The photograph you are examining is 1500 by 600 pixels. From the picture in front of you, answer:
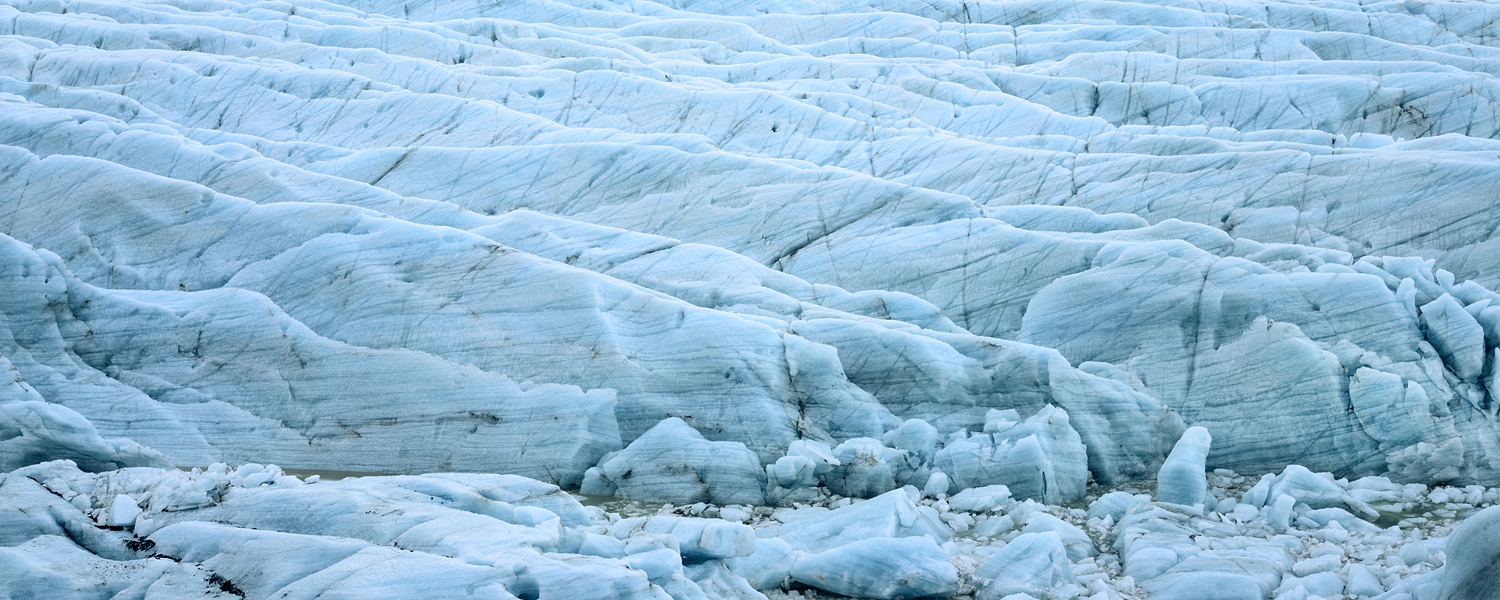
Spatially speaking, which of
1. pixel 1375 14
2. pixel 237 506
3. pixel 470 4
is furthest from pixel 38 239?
pixel 1375 14

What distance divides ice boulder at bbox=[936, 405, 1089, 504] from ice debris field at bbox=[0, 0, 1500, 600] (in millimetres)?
35

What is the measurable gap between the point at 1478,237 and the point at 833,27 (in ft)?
36.1

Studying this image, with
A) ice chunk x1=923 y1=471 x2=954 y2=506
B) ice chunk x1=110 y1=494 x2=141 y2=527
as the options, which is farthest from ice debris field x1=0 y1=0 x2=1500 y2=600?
ice chunk x1=923 y1=471 x2=954 y2=506

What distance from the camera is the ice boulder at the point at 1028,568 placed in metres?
6.08

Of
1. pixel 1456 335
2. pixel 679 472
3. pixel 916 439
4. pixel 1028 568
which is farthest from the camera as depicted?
pixel 1456 335

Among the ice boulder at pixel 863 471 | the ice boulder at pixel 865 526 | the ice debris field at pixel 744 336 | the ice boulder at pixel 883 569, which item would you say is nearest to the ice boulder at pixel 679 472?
the ice debris field at pixel 744 336

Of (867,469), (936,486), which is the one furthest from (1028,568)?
(867,469)

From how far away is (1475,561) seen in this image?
479 cm

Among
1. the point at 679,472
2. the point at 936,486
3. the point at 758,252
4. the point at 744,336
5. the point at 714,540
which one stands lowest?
the point at 936,486

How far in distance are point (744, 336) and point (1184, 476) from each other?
3.56m

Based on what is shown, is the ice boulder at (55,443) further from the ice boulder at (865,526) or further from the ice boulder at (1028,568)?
the ice boulder at (1028,568)

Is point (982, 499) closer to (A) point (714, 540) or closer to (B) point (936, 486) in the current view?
(B) point (936, 486)

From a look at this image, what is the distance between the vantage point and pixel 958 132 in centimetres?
1366

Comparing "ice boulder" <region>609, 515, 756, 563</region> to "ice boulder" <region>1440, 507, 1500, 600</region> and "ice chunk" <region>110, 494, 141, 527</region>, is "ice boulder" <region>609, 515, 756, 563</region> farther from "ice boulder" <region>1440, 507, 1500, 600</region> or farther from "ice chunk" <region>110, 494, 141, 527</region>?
"ice boulder" <region>1440, 507, 1500, 600</region>
